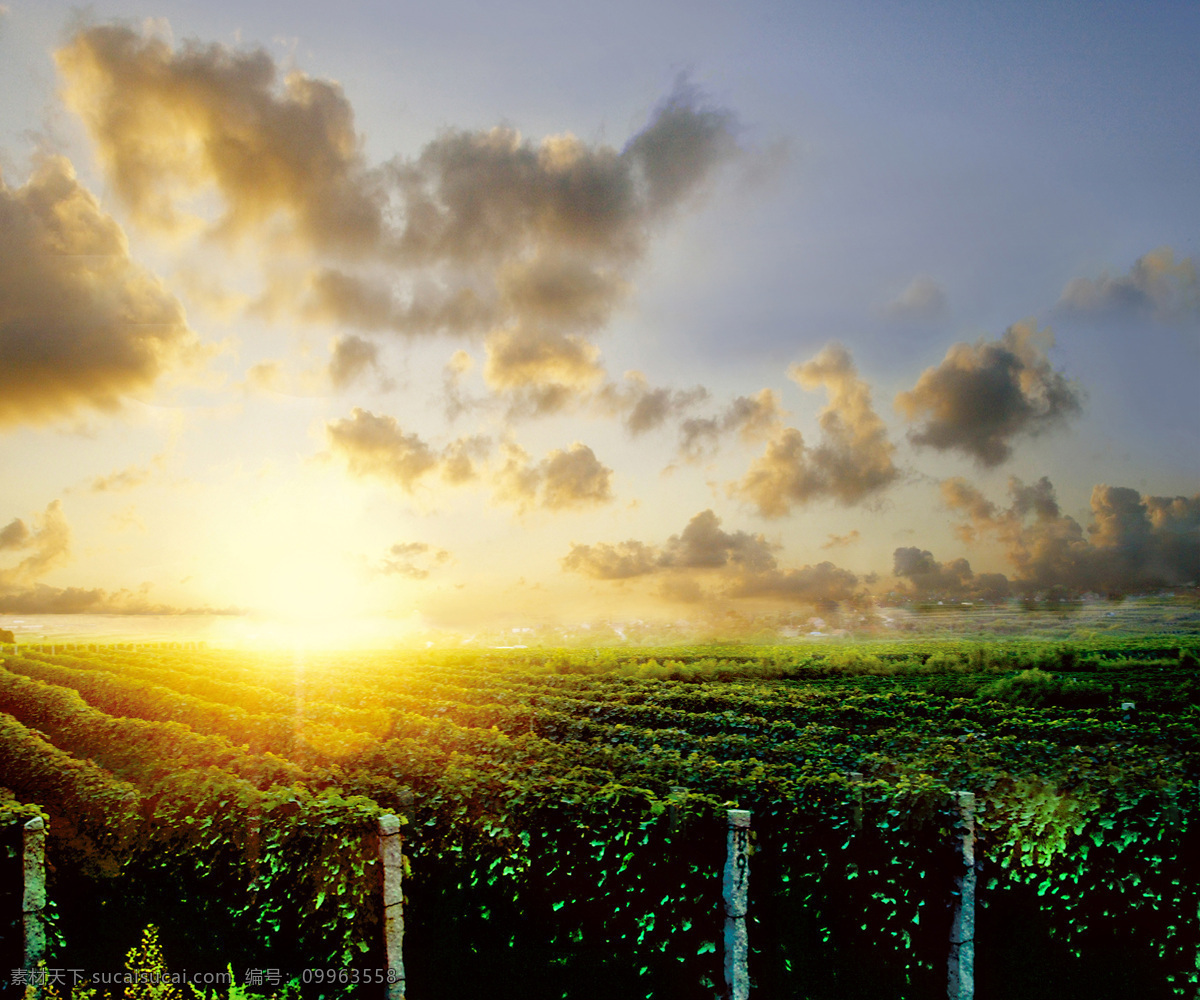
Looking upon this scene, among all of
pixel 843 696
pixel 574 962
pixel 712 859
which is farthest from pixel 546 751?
pixel 843 696

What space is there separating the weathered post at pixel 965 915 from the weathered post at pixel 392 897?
20.4ft

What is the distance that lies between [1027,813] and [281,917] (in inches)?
347

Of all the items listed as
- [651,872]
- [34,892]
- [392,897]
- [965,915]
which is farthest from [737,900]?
[34,892]

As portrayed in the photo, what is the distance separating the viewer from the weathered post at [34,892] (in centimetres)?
829

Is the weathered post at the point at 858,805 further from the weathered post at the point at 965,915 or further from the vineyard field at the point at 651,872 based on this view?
the weathered post at the point at 965,915

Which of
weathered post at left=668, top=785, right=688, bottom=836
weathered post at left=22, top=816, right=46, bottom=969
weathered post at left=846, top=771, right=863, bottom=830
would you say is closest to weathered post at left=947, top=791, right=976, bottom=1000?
weathered post at left=846, top=771, right=863, bottom=830

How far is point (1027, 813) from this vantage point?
7.26m

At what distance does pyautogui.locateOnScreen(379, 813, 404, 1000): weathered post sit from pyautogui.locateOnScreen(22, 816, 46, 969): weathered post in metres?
4.81

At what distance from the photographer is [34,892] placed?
843cm

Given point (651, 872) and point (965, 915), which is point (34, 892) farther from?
point (965, 915)

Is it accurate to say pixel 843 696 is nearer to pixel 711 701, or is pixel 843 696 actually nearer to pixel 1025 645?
pixel 711 701

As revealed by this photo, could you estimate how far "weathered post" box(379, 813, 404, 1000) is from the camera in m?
7.35

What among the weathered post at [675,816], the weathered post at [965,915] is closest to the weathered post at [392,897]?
the weathered post at [675,816]

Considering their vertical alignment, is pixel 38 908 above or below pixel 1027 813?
below
